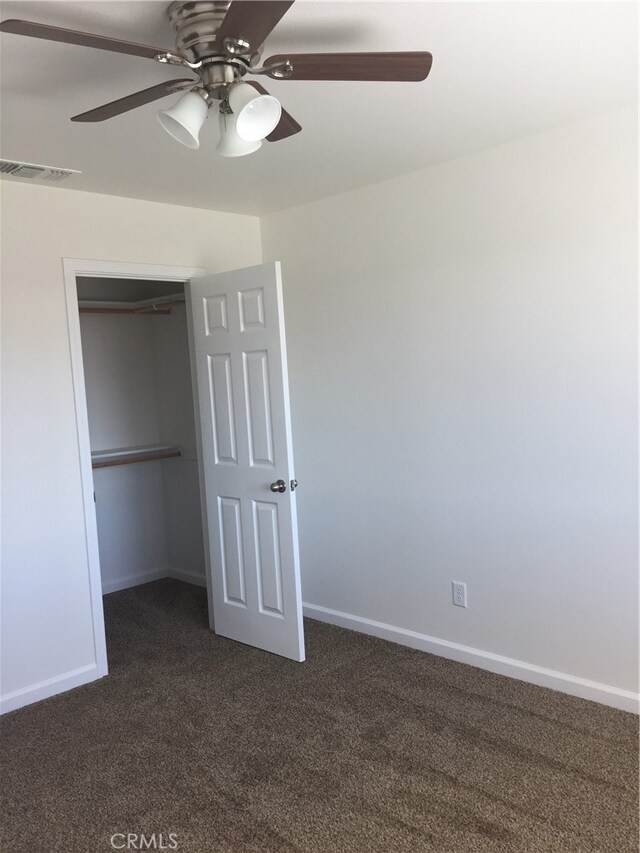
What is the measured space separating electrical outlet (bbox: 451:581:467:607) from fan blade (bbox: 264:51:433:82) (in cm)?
242

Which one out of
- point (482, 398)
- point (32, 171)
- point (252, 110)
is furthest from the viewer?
point (482, 398)

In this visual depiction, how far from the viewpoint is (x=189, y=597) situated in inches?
183

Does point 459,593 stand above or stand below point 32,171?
below

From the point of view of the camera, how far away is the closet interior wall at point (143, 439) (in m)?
4.83

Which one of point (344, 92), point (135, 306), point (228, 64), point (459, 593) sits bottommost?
point (459, 593)

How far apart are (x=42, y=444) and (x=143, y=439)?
1836 millimetres

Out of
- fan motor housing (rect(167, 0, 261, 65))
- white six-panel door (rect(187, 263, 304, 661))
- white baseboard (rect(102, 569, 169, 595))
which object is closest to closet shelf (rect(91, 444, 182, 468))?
white baseboard (rect(102, 569, 169, 595))

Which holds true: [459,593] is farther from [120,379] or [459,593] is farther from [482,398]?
[120,379]

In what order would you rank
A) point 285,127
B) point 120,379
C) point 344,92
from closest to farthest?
point 285,127 < point 344,92 < point 120,379

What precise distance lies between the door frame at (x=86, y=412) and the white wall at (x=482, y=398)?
3.62 feet

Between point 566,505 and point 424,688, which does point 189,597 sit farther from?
point 566,505

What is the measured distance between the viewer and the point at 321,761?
2609 mm

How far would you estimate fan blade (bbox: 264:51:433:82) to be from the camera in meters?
1.59

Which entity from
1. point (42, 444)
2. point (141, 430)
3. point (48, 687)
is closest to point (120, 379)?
point (141, 430)
